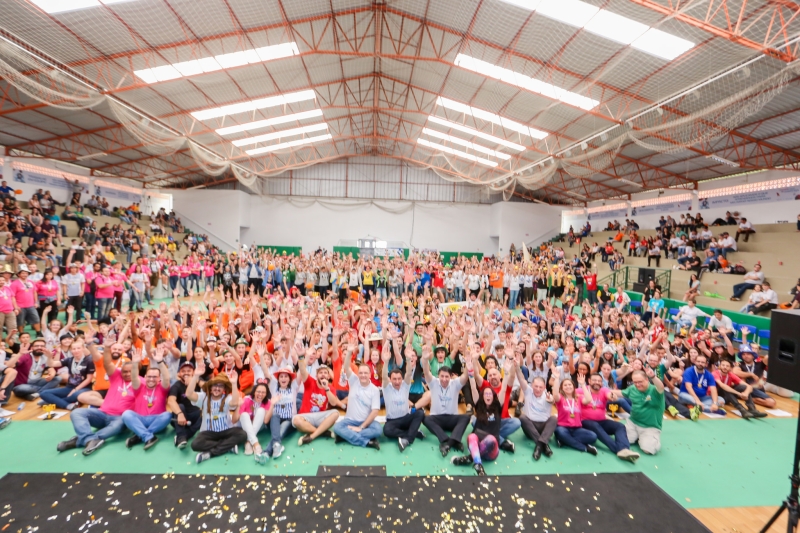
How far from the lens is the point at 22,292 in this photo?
27.7 feet

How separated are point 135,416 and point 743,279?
17162 millimetres

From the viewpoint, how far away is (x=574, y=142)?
15539 mm

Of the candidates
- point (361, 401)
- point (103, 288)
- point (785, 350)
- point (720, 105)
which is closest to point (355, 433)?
point (361, 401)

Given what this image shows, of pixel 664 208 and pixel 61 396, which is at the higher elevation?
pixel 664 208

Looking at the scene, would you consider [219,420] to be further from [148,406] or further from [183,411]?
[148,406]

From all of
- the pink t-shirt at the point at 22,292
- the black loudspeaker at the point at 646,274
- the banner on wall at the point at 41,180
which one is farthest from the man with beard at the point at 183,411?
the banner on wall at the point at 41,180

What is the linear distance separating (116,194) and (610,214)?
3248 centimetres

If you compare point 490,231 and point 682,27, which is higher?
point 682,27

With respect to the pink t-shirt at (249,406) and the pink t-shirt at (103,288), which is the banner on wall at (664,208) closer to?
the pink t-shirt at (249,406)

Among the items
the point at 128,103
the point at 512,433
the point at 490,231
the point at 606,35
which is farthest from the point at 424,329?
the point at 490,231

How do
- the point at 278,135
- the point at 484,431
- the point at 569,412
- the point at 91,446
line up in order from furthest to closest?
the point at 278,135
the point at 569,412
the point at 484,431
the point at 91,446

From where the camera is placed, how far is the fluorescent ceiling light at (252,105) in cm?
1498

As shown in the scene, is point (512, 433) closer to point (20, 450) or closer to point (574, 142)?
point (20, 450)

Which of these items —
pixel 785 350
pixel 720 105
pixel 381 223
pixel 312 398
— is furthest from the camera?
pixel 381 223
